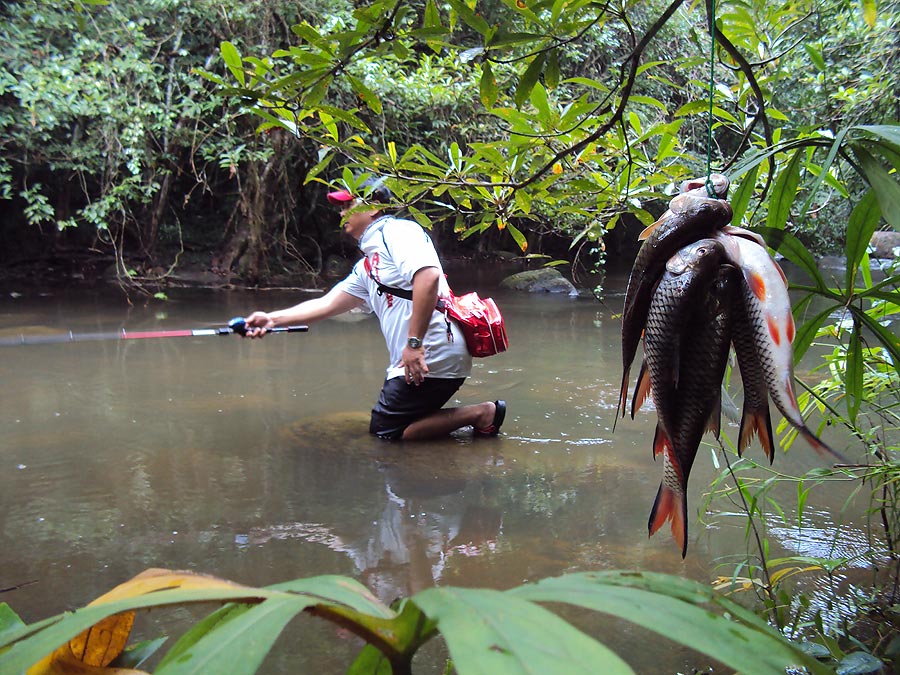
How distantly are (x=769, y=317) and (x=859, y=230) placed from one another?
643mm

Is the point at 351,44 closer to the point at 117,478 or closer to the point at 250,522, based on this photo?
the point at 250,522

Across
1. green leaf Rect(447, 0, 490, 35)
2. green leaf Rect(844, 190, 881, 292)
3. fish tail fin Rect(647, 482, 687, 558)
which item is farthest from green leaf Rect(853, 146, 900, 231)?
green leaf Rect(447, 0, 490, 35)

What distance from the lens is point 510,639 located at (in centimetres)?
49

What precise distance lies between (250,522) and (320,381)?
8.39ft

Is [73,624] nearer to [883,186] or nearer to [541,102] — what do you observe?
[883,186]

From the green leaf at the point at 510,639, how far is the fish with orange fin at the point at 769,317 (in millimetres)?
664

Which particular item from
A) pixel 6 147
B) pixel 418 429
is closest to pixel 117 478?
pixel 418 429

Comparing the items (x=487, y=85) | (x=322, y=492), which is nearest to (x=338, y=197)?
(x=322, y=492)

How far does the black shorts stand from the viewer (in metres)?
3.96

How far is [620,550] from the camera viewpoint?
2.65 metres

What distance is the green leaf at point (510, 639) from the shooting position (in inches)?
18.2

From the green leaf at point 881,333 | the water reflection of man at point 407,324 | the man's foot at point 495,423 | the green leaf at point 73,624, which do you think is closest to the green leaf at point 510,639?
the green leaf at point 73,624

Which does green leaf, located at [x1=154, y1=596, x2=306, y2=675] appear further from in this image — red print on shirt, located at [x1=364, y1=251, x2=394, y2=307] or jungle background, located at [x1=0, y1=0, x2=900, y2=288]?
red print on shirt, located at [x1=364, y1=251, x2=394, y2=307]

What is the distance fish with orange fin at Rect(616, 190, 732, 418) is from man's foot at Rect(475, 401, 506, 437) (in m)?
2.84
